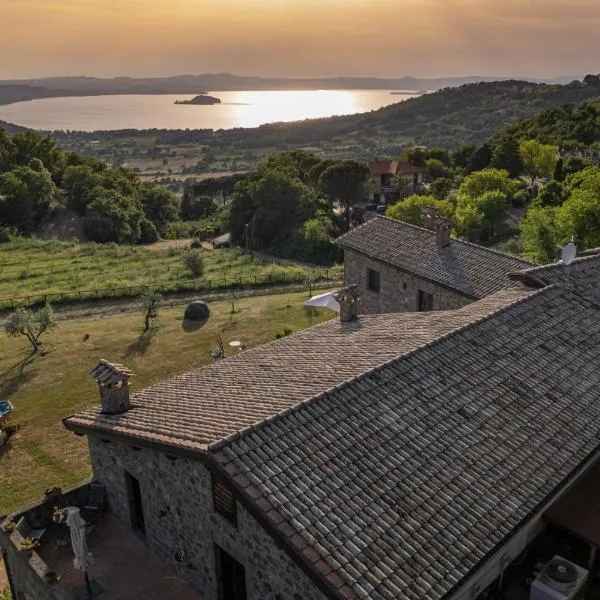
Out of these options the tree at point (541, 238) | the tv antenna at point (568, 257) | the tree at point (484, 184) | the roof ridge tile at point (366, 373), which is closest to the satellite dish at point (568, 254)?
the tv antenna at point (568, 257)

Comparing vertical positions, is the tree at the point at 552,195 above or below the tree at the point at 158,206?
above

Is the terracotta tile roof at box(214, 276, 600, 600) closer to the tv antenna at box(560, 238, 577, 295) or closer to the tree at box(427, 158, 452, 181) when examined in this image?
the tv antenna at box(560, 238, 577, 295)

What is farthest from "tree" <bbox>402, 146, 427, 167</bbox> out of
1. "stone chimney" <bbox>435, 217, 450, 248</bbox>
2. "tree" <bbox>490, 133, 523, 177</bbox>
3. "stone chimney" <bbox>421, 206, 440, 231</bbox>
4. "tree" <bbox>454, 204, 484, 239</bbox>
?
"stone chimney" <bbox>435, 217, 450, 248</bbox>

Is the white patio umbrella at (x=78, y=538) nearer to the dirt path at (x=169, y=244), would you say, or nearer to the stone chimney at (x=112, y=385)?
the stone chimney at (x=112, y=385)

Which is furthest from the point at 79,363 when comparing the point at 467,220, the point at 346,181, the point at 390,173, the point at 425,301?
the point at 390,173

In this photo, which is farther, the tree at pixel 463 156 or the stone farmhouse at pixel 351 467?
the tree at pixel 463 156
